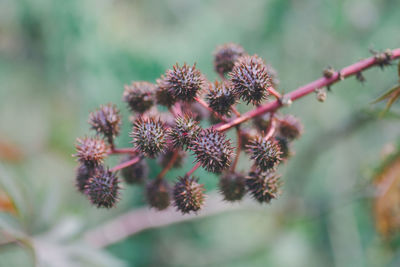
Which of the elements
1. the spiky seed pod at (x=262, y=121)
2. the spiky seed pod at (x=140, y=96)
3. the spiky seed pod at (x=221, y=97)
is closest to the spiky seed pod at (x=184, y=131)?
the spiky seed pod at (x=221, y=97)

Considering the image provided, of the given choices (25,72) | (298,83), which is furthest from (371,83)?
(25,72)

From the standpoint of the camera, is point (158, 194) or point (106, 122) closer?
point (106, 122)

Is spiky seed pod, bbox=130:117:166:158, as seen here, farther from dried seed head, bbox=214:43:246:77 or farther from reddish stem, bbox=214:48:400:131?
dried seed head, bbox=214:43:246:77

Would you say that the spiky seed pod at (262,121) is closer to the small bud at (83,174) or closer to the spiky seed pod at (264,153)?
the spiky seed pod at (264,153)

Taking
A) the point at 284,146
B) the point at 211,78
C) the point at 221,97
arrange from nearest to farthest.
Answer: the point at 221,97 < the point at 284,146 < the point at 211,78

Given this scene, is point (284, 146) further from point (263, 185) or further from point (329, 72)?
point (329, 72)

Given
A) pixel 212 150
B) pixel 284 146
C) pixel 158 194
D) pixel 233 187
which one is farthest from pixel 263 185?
pixel 158 194

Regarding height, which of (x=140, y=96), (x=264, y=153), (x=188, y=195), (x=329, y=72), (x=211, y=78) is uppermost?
(x=211, y=78)
